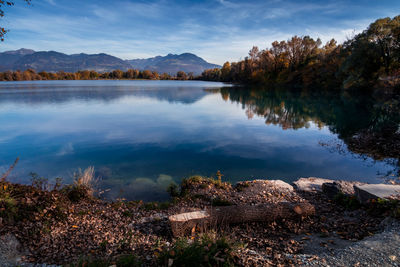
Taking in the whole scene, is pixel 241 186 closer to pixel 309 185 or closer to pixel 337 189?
pixel 309 185

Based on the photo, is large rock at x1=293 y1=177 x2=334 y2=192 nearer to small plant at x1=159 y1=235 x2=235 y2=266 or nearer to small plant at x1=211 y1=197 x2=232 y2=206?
small plant at x1=211 y1=197 x2=232 y2=206

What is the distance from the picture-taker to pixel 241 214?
652 cm

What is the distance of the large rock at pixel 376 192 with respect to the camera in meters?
6.97

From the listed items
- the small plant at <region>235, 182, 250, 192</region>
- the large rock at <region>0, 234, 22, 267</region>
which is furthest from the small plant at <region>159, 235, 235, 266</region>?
the small plant at <region>235, 182, 250, 192</region>

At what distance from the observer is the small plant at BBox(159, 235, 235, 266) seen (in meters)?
4.13

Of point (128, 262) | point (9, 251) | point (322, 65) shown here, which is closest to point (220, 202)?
point (128, 262)

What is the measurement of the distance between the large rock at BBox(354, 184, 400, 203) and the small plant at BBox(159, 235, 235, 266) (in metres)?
5.36

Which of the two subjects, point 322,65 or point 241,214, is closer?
point 241,214

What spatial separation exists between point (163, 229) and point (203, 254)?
94.2 inches

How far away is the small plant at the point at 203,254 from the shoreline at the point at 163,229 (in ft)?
0.08

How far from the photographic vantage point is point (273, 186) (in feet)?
31.0

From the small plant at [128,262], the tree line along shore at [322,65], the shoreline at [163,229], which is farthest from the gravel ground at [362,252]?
the tree line along shore at [322,65]

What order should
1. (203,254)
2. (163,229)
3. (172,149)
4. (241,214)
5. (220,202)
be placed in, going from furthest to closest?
(172,149) < (220,202) < (241,214) < (163,229) < (203,254)

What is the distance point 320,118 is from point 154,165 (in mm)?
22837
